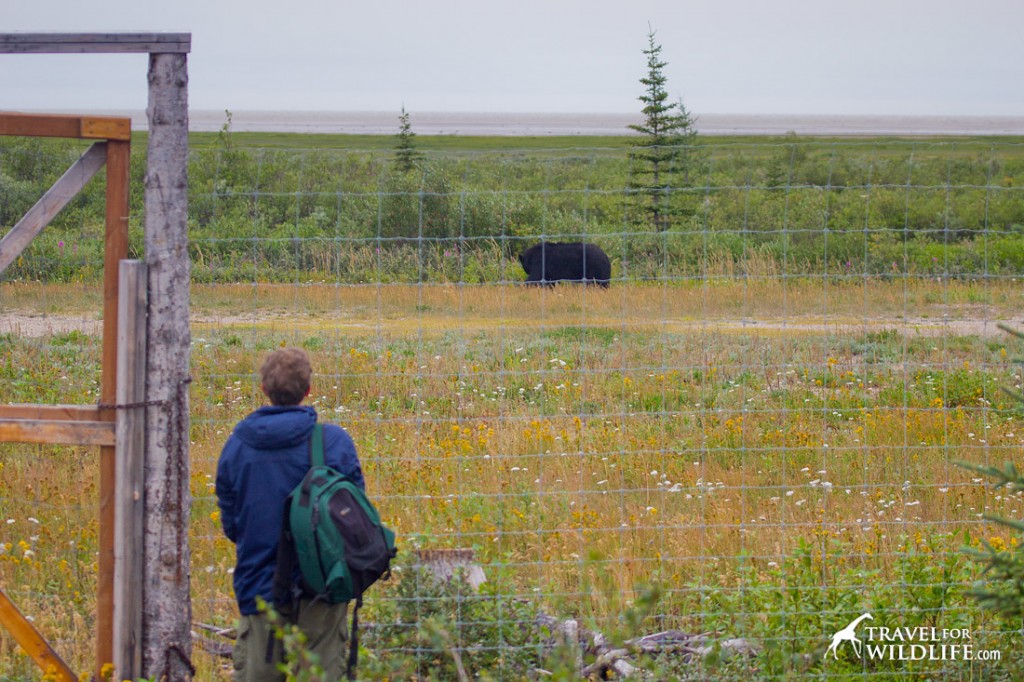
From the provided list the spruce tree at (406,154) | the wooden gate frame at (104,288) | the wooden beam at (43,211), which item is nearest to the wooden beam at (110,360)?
the wooden gate frame at (104,288)

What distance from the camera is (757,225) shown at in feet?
77.3

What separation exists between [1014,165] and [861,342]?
27.9 m

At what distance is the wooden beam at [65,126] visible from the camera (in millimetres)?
3779

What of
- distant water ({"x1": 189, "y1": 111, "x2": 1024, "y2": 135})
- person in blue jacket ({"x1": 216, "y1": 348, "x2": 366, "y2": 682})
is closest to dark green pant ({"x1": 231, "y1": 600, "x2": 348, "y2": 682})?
person in blue jacket ({"x1": 216, "y1": 348, "x2": 366, "y2": 682})

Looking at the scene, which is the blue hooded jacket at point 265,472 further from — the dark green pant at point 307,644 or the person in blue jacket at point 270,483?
the dark green pant at point 307,644

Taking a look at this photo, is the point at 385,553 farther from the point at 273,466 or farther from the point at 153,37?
the point at 153,37

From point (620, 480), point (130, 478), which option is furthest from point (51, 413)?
point (620, 480)

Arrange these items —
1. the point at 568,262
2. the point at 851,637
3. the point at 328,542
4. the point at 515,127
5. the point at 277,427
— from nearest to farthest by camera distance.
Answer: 1. the point at 328,542
2. the point at 277,427
3. the point at 851,637
4. the point at 568,262
5. the point at 515,127

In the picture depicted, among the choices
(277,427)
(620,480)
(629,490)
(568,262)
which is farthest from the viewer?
(568,262)

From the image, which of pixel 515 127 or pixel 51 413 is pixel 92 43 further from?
pixel 515 127

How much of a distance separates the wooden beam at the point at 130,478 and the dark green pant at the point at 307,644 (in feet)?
1.56

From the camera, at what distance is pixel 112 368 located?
390cm

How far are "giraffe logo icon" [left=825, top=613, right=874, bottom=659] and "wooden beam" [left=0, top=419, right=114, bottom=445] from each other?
10.4 feet

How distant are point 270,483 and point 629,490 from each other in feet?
7.29
